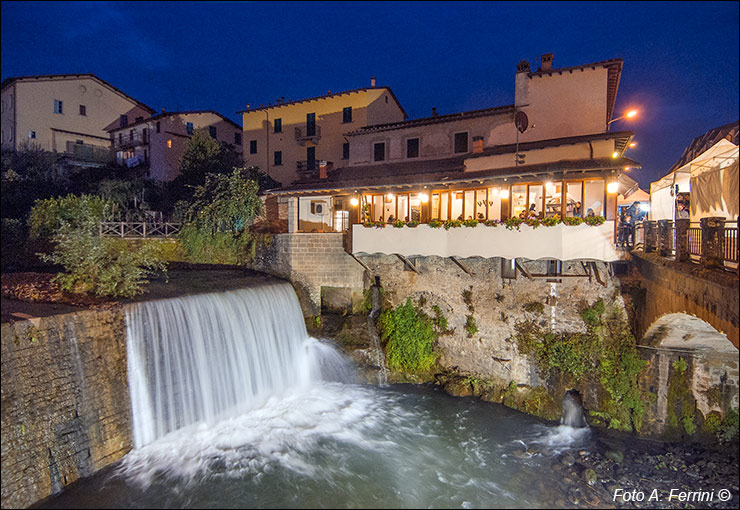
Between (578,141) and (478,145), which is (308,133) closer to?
(478,145)

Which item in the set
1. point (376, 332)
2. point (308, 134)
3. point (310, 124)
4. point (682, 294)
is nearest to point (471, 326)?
point (376, 332)

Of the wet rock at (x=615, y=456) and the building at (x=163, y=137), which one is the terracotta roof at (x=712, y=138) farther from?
the building at (x=163, y=137)

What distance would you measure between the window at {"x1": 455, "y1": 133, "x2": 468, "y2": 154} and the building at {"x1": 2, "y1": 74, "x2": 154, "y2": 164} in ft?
104

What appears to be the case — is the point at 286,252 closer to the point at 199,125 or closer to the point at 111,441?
the point at 111,441

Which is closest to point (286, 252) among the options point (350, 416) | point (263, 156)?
point (350, 416)

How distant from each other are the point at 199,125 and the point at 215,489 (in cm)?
3183

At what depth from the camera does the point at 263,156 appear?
100 ft

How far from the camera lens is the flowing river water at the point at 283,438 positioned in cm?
869

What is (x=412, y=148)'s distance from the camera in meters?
20.7

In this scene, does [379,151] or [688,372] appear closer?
[688,372]

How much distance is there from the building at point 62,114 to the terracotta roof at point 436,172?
26178 mm

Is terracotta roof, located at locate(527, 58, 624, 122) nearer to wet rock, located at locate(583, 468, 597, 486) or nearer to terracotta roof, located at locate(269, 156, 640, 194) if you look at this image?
terracotta roof, located at locate(269, 156, 640, 194)

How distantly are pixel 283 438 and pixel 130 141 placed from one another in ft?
110

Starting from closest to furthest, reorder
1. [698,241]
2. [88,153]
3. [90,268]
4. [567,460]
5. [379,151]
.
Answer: [698,241], [567,460], [90,268], [379,151], [88,153]
